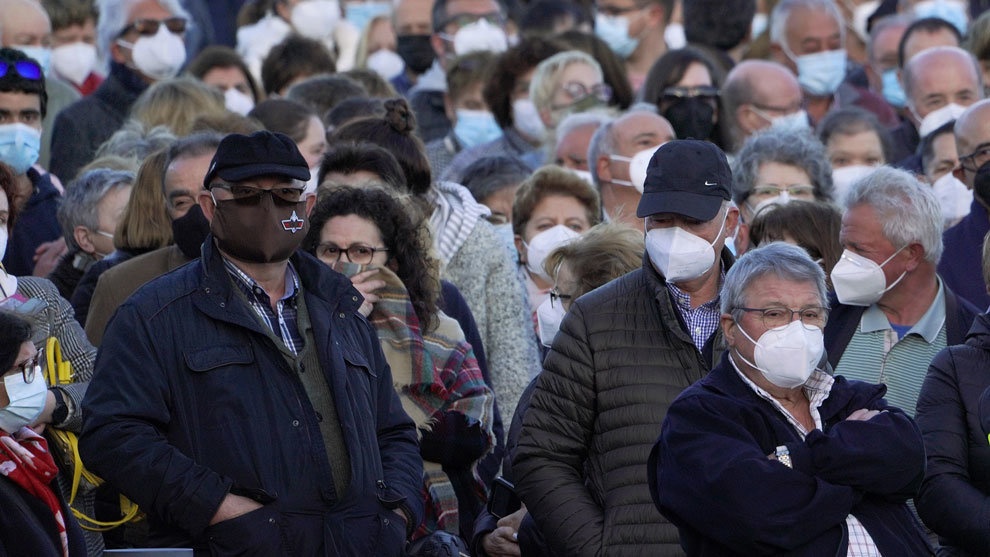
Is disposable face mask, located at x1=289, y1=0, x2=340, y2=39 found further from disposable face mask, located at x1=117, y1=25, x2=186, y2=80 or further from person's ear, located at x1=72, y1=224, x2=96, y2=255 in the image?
person's ear, located at x1=72, y1=224, x2=96, y2=255

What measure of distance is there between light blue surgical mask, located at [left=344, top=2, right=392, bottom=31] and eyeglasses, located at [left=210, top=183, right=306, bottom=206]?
34.1 feet

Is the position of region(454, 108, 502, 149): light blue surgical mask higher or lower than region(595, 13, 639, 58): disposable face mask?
lower

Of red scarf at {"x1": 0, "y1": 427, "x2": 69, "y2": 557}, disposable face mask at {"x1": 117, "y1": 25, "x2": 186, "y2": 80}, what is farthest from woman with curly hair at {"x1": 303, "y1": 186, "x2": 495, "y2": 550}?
disposable face mask at {"x1": 117, "y1": 25, "x2": 186, "y2": 80}

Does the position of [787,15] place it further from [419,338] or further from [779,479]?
[779,479]

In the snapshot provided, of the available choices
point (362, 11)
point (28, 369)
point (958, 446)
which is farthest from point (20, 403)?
point (362, 11)

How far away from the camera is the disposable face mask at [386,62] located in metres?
14.1

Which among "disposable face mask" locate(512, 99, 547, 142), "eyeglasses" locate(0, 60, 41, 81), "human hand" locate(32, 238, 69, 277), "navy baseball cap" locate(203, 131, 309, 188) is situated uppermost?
"navy baseball cap" locate(203, 131, 309, 188)

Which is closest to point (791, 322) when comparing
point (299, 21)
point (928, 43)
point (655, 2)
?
point (928, 43)

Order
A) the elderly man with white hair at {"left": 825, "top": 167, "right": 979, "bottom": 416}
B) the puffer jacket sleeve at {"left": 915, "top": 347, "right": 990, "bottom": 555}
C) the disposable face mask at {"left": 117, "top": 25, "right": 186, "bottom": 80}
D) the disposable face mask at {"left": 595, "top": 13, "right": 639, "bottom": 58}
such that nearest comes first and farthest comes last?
the puffer jacket sleeve at {"left": 915, "top": 347, "right": 990, "bottom": 555} < the elderly man with white hair at {"left": 825, "top": 167, "right": 979, "bottom": 416} < the disposable face mask at {"left": 117, "top": 25, "right": 186, "bottom": 80} < the disposable face mask at {"left": 595, "top": 13, "right": 639, "bottom": 58}

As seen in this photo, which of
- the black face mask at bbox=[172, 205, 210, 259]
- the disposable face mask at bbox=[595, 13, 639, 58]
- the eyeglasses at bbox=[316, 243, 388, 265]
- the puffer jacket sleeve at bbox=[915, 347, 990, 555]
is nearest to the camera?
the puffer jacket sleeve at bbox=[915, 347, 990, 555]

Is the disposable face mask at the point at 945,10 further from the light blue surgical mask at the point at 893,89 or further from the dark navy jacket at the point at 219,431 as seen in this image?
the dark navy jacket at the point at 219,431

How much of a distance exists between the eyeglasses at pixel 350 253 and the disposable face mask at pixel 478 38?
5.82 m

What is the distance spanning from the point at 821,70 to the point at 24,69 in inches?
250

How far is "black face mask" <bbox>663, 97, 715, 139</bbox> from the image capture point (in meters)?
10.1
